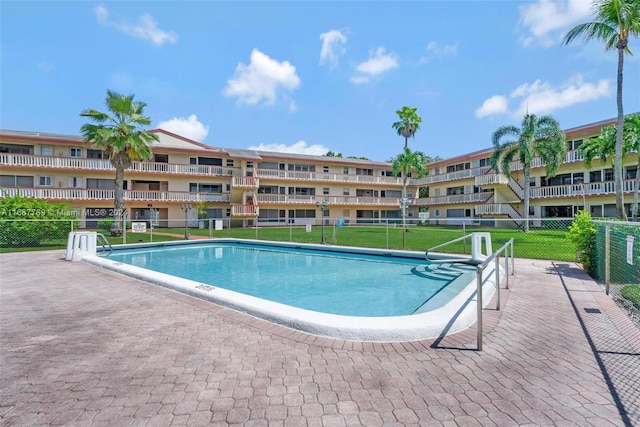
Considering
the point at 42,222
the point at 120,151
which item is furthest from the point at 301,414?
the point at 120,151

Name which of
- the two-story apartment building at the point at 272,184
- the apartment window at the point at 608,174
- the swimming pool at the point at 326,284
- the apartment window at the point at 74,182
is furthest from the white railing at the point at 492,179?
the apartment window at the point at 74,182

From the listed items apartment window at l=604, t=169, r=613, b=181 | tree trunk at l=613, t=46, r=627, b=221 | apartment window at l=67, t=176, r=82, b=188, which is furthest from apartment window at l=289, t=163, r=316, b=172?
tree trunk at l=613, t=46, r=627, b=221

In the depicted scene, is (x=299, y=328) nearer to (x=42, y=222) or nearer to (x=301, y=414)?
(x=301, y=414)

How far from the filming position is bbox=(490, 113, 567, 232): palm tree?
2430 cm

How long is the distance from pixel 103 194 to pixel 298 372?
33202 millimetres

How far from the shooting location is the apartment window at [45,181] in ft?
94.9

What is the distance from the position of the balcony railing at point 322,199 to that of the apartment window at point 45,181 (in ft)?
64.2

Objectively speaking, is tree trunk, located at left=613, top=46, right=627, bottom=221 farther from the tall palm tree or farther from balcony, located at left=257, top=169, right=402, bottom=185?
balcony, located at left=257, top=169, right=402, bottom=185

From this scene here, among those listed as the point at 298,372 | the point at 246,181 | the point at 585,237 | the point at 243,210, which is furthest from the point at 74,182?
the point at 585,237

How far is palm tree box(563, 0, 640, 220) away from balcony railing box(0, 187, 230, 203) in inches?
1278

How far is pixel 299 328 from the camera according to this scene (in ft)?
16.0

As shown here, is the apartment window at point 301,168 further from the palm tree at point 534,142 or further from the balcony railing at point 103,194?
the palm tree at point 534,142

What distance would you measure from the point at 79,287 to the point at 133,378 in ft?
20.6

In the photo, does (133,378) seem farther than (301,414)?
Yes
